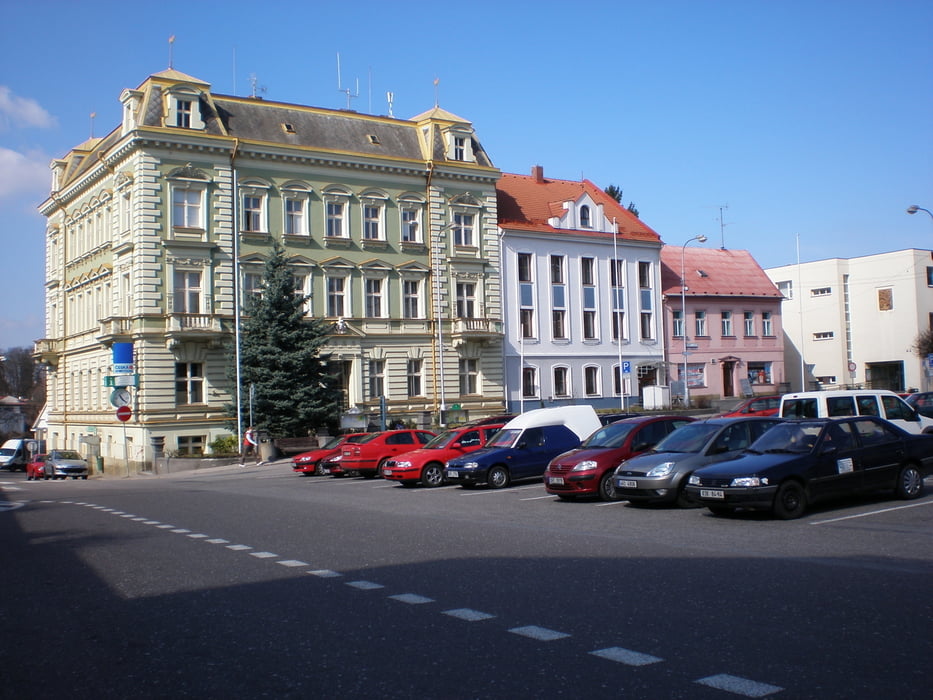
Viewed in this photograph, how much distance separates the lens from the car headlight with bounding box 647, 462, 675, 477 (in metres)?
16.8

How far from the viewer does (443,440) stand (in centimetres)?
2680

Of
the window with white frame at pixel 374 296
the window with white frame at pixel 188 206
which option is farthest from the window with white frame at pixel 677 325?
the window with white frame at pixel 188 206

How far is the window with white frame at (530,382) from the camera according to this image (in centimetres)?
5450

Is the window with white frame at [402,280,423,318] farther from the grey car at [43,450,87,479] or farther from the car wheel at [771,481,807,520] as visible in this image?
the car wheel at [771,481,807,520]

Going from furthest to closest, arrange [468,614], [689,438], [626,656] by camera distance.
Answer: [689,438]
[468,614]
[626,656]

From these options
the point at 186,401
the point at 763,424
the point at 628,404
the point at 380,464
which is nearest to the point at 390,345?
the point at 186,401

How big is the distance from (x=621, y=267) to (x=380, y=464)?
33.1 metres

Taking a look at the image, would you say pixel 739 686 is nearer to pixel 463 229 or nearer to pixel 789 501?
pixel 789 501

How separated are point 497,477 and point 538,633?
1576 centimetres

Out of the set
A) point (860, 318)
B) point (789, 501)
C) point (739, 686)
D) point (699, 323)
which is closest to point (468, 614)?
point (739, 686)

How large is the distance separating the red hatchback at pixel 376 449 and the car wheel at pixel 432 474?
3.72 m

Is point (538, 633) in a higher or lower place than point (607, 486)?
lower

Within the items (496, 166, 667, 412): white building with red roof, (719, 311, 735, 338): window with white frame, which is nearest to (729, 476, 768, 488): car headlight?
(496, 166, 667, 412): white building with red roof

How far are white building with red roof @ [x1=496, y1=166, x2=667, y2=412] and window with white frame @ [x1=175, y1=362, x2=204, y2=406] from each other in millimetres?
16735
